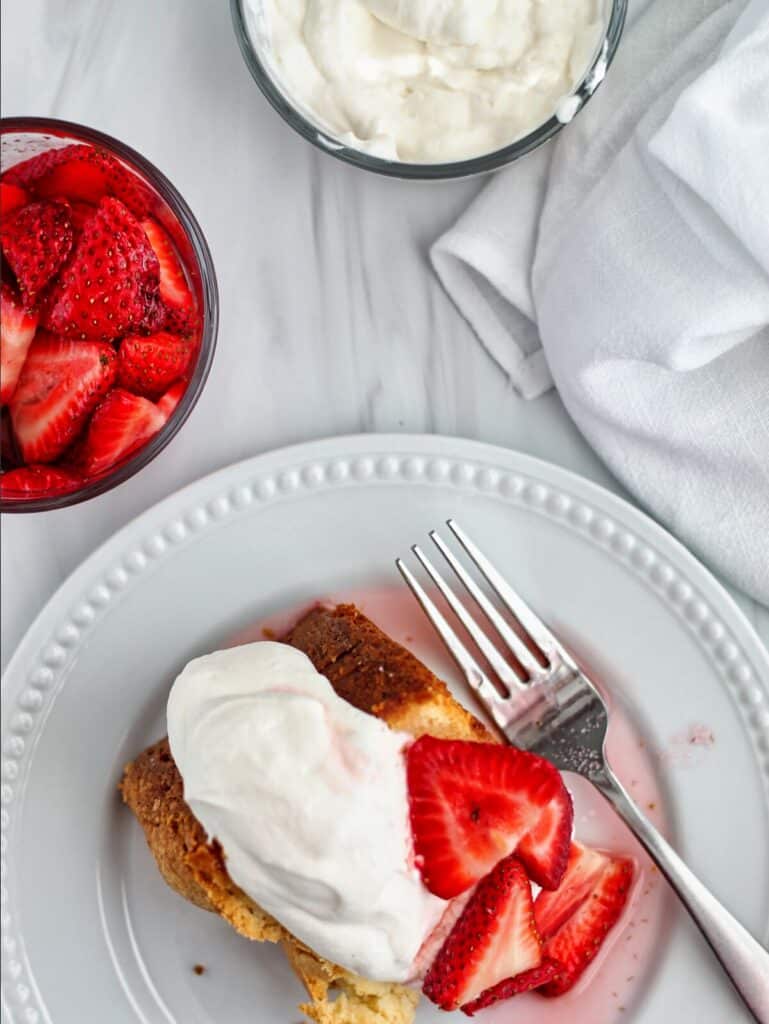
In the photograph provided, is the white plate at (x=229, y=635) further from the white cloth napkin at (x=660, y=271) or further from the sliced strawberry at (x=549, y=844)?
the sliced strawberry at (x=549, y=844)

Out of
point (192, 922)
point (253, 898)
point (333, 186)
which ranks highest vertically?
point (333, 186)

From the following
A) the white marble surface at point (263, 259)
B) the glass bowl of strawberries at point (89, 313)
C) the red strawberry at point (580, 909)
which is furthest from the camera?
the white marble surface at point (263, 259)

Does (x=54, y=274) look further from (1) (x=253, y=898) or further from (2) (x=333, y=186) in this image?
(1) (x=253, y=898)

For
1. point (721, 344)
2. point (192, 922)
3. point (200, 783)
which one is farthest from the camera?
point (192, 922)

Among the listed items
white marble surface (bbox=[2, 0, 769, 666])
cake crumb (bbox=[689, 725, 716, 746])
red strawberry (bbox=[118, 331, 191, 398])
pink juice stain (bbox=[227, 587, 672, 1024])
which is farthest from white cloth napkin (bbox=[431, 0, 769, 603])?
red strawberry (bbox=[118, 331, 191, 398])

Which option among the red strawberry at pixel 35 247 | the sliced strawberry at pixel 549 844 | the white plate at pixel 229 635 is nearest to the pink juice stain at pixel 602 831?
the white plate at pixel 229 635

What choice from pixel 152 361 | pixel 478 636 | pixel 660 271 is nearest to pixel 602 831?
pixel 478 636

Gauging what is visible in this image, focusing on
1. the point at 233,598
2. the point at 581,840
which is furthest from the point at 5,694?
the point at 581,840
